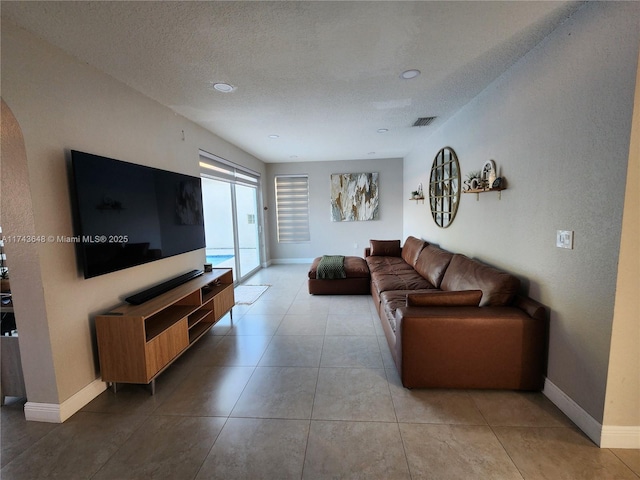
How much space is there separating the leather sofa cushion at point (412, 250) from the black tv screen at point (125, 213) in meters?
3.29

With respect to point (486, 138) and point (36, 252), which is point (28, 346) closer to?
point (36, 252)

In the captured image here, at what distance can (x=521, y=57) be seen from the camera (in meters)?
2.12

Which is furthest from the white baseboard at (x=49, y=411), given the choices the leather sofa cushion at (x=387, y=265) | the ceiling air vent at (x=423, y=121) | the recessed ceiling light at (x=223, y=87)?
the ceiling air vent at (x=423, y=121)

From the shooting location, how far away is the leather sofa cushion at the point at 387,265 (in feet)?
14.0

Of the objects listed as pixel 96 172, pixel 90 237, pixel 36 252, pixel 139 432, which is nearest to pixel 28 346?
pixel 36 252

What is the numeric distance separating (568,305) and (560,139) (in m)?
1.07

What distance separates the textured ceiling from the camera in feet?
5.06

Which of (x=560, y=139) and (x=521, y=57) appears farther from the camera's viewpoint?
(x=521, y=57)

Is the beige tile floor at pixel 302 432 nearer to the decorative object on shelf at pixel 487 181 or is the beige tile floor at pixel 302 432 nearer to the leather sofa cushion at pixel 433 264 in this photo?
the leather sofa cushion at pixel 433 264

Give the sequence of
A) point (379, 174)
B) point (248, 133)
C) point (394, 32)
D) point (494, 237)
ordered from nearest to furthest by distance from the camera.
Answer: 1. point (394, 32)
2. point (494, 237)
3. point (248, 133)
4. point (379, 174)

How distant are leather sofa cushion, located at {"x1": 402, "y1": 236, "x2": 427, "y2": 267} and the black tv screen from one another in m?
3.29

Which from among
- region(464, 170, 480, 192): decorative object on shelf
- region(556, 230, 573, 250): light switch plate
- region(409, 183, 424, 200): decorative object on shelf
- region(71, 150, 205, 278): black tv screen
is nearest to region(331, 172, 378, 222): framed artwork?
region(409, 183, 424, 200): decorative object on shelf

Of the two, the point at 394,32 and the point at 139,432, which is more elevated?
the point at 394,32

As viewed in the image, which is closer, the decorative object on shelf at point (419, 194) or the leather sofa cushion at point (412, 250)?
the leather sofa cushion at point (412, 250)
